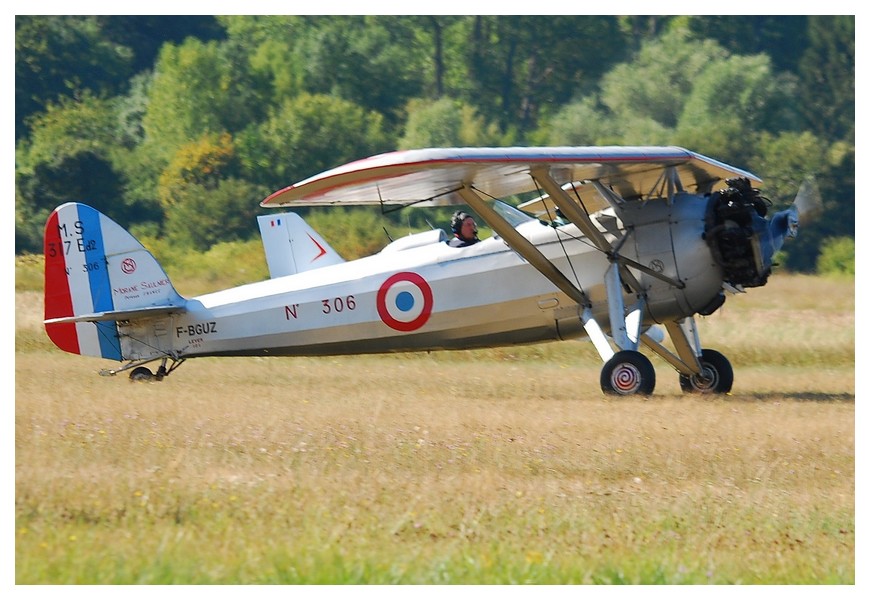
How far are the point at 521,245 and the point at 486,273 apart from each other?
0.87 meters

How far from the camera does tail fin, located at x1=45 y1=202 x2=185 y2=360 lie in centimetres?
1620

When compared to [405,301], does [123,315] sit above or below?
above

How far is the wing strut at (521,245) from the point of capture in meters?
14.3

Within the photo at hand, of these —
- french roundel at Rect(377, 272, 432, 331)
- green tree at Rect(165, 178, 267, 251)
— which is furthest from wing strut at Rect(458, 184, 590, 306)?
green tree at Rect(165, 178, 267, 251)

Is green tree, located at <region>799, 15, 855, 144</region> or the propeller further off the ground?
the propeller

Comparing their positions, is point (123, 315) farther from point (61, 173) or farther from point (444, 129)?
point (444, 129)

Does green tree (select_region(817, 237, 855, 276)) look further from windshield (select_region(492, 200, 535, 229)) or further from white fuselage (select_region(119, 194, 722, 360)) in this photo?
white fuselage (select_region(119, 194, 722, 360))

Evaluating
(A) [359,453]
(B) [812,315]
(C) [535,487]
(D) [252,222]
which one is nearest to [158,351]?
(A) [359,453]

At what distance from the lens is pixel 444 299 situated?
15.6 m

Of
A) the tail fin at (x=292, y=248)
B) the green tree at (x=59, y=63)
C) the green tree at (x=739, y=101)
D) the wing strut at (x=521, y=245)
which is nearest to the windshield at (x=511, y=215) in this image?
the wing strut at (x=521, y=245)

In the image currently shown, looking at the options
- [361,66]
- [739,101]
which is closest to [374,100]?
[361,66]

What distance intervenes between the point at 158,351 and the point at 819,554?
10.2 meters

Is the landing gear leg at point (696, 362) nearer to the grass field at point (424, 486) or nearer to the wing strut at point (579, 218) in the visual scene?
the grass field at point (424, 486)

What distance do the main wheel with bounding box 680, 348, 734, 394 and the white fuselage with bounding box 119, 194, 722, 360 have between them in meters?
1.28
